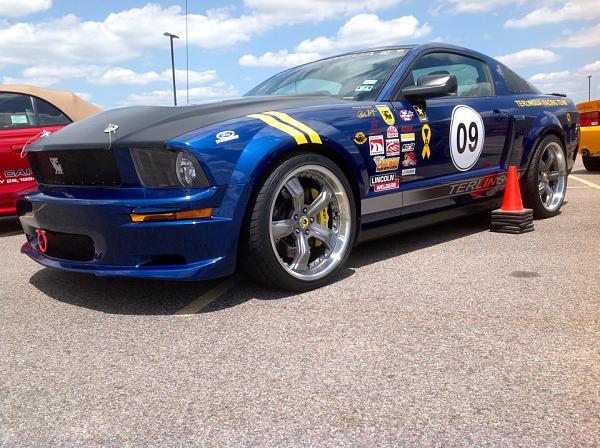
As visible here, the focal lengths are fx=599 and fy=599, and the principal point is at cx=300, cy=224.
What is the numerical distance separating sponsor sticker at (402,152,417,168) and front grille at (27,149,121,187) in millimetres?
1783

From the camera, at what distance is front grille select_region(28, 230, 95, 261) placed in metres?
3.04

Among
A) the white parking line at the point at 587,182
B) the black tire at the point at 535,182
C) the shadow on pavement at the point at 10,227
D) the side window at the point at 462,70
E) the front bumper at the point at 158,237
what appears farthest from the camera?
the white parking line at the point at 587,182

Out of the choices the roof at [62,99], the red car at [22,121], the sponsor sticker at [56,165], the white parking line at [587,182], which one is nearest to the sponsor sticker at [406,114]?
the sponsor sticker at [56,165]

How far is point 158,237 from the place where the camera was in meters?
2.84

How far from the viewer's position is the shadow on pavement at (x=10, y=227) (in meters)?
5.75

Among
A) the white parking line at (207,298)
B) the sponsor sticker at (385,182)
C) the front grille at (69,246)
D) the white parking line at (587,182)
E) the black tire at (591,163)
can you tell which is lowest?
the white parking line at (207,298)

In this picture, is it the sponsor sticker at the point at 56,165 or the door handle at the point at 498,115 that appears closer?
the sponsor sticker at the point at 56,165

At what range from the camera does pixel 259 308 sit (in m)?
3.02

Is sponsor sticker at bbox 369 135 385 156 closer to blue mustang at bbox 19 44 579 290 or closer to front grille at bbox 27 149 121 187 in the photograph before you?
blue mustang at bbox 19 44 579 290

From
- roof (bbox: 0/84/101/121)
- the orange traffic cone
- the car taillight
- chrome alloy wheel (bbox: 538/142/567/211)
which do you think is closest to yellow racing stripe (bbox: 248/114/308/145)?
the orange traffic cone

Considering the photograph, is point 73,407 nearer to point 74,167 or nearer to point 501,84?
point 74,167

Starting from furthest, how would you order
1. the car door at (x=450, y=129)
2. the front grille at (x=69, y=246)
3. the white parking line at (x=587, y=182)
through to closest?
the white parking line at (x=587, y=182)
the car door at (x=450, y=129)
the front grille at (x=69, y=246)

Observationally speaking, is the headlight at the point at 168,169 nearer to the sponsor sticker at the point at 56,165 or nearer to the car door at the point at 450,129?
the sponsor sticker at the point at 56,165

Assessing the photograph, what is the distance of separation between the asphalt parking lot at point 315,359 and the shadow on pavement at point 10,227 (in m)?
2.14
